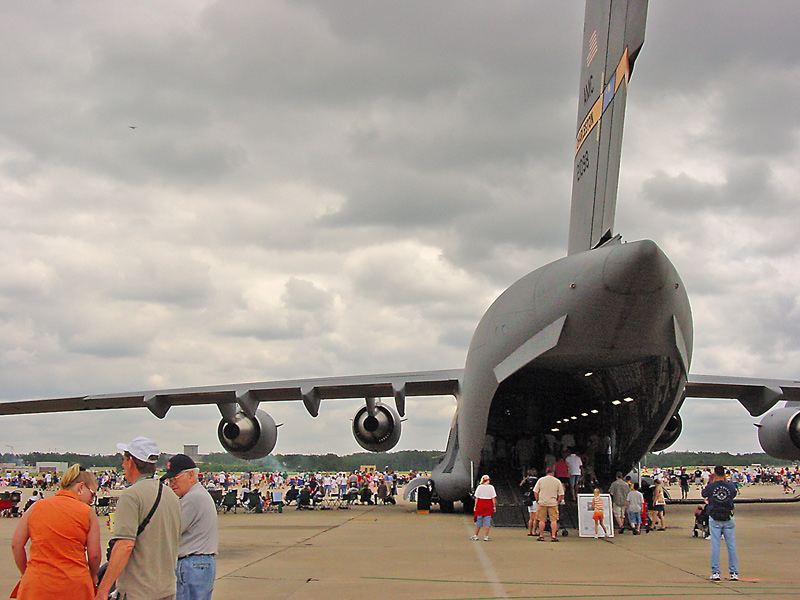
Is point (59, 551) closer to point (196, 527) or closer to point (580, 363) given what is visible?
point (196, 527)

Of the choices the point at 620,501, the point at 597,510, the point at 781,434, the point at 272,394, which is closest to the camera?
the point at 597,510

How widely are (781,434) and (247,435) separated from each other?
11846mm

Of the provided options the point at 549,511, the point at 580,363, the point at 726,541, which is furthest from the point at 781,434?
the point at 726,541

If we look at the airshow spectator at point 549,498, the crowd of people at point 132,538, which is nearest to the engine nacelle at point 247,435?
the airshow spectator at point 549,498

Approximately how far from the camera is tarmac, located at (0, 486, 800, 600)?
6266mm

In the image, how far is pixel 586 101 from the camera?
13.9m

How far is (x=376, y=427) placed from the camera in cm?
1867

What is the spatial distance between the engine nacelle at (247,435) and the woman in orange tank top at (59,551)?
48.2 ft

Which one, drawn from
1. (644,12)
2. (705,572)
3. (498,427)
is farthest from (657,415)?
(644,12)

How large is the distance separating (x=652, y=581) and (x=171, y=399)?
45.3ft

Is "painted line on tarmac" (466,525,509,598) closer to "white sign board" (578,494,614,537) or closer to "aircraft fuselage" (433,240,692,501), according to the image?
"white sign board" (578,494,614,537)

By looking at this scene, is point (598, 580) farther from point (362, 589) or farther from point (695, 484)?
point (695, 484)

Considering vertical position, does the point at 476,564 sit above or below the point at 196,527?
below

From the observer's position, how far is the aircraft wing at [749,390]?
16297mm
